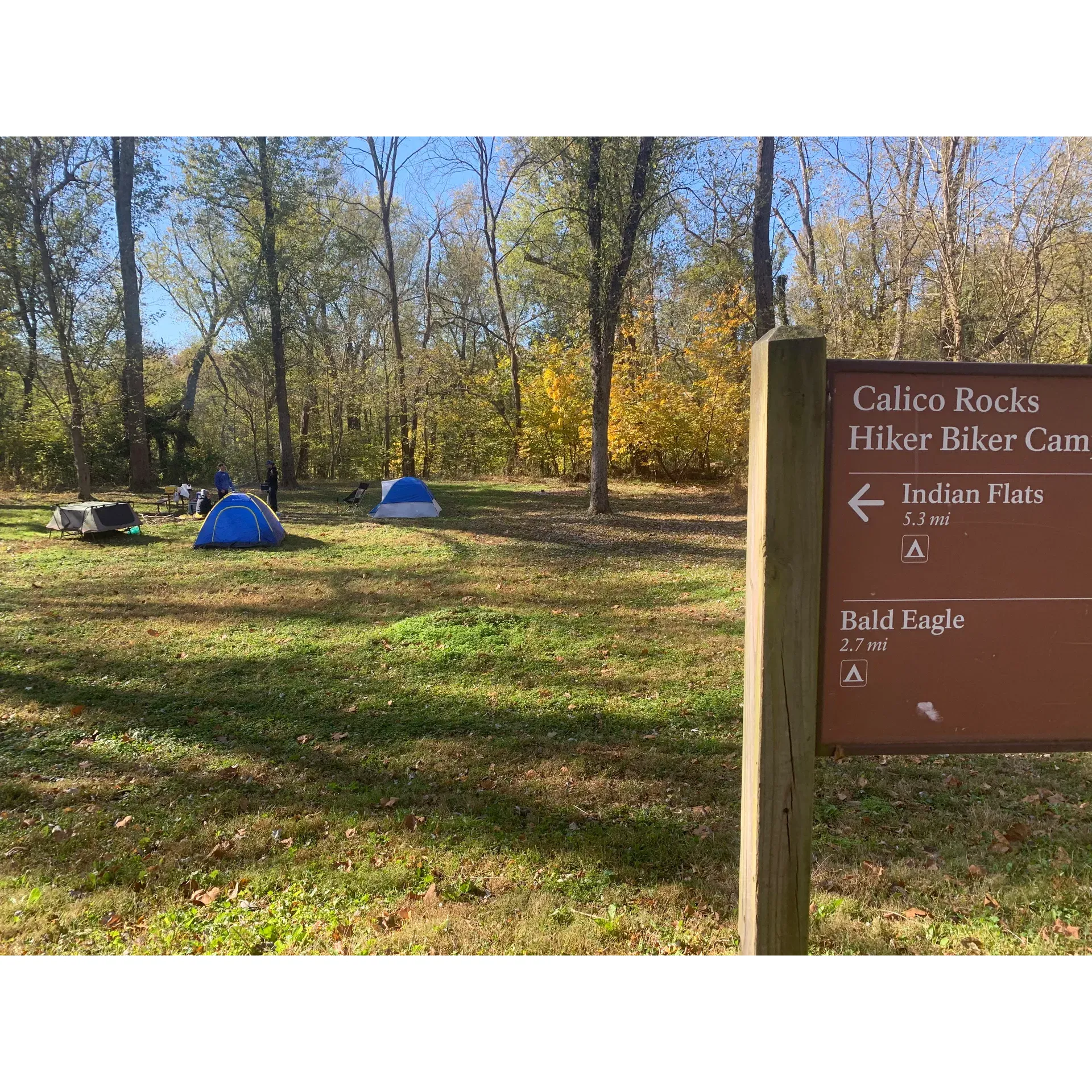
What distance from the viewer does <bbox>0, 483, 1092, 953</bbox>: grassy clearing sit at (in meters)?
3.08

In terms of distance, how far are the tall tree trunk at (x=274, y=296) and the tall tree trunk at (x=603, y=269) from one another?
12.5m

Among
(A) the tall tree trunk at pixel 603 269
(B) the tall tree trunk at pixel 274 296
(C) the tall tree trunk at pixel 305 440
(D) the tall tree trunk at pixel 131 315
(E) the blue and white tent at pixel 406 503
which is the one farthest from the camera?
(C) the tall tree trunk at pixel 305 440

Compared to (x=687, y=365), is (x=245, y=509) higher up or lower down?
lower down

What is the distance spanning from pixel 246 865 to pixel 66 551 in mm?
11521

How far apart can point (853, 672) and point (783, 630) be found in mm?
296

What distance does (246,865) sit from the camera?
3576 mm

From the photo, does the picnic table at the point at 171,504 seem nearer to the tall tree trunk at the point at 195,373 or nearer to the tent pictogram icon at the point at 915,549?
the tall tree trunk at the point at 195,373

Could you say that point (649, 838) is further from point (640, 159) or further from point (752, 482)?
point (640, 159)

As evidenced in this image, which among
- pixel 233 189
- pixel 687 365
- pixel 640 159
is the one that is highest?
pixel 233 189

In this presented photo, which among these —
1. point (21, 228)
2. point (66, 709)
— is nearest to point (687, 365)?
point (21, 228)

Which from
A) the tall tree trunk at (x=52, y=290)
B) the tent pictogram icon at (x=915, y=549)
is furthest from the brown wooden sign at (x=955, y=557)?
the tall tree trunk at (x=52, y=290)

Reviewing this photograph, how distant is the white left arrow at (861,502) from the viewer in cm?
205

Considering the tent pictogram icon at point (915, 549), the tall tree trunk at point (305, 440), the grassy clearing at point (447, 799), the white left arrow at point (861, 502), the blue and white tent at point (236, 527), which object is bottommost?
the grassy clearing at point (447, 799)

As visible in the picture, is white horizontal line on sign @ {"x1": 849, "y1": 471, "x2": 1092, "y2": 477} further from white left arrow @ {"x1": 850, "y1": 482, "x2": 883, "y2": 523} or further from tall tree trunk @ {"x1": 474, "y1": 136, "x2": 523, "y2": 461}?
tall tree trunk @ {"x1": 474, "y1": 136, "x2": 523, "y2": 461}
